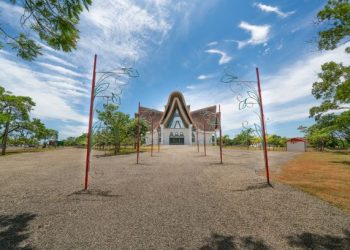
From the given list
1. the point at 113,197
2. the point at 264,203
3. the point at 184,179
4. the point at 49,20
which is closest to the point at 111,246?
the point at 113,197

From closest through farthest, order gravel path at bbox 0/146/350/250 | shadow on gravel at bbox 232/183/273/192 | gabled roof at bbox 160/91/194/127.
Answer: gravel path at bbox 0/146/350/250 < shadow on gravel at bbox 232/183/273/192 < gabled roof at bbox 160/91/194/127

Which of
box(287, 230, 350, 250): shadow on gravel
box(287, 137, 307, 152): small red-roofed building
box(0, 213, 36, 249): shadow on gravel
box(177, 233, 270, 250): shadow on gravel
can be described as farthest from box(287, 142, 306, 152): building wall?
box(0, 213, 36, 249): shadow on gravel

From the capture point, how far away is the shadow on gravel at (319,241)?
3.04m

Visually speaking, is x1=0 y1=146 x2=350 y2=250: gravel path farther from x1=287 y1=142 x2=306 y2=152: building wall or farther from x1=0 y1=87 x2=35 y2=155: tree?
x1=287 y1=142 x2=306 y2=152: building wall

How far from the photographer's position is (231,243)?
3174mm

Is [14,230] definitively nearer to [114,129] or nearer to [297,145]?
[114,129]

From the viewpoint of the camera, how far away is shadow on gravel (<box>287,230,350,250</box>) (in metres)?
3.04

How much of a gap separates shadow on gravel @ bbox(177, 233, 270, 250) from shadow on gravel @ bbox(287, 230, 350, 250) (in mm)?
573

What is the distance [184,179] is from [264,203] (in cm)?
363

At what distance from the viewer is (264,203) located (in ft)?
16.6

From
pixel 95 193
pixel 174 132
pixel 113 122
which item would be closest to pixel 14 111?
pixel 113 122

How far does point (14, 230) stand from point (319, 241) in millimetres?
5801

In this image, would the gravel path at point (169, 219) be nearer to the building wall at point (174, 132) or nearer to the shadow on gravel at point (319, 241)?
the shadow on gravel at point (319, 241)

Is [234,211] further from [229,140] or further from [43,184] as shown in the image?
[229,140]
